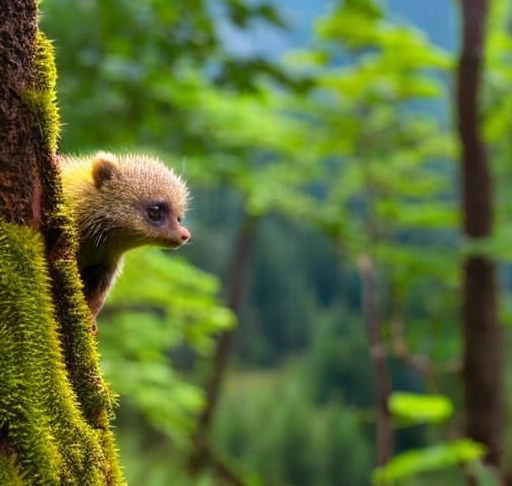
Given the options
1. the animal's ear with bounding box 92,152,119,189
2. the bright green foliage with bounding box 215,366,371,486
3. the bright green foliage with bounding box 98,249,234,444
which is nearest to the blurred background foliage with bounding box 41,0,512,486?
the bright green foliage with bounding box 98,249,234,444

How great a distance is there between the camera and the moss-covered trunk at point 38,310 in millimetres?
1306

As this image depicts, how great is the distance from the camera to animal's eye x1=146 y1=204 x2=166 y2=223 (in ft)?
6.72

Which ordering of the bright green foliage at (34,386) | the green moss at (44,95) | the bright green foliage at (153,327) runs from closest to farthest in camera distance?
the bright green foliage at (34,386), the green moss at (44,95), the bright green foliage at (153,327)

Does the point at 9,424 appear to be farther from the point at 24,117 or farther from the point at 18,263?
the point at 24,117

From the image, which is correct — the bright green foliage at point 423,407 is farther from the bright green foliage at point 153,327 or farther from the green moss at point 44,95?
the green moss at point 44,95

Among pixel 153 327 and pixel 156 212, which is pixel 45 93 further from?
pixel 153 327

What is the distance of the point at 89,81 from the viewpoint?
5367 mm

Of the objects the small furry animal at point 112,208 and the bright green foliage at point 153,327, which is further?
the bright green foliage at point 153,327

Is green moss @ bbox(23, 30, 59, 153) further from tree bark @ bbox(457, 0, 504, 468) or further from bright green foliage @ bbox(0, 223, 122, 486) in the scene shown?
tree bark @ bbox(457, 0, 504, 468)

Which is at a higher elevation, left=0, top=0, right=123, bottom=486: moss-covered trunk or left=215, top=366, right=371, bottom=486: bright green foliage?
left=0, top=0, right=123, bottom=486: moss-covered trunk

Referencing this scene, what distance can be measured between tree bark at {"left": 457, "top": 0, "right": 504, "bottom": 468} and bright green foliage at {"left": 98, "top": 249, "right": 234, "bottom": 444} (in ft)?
7.37

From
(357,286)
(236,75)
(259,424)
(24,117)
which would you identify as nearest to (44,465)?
(24,117)

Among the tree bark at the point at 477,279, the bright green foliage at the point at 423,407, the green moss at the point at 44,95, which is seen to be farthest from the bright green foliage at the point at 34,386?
the tree bark at the point at 477,279

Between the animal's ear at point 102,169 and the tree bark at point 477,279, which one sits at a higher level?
the animal's ear at point 102,169
